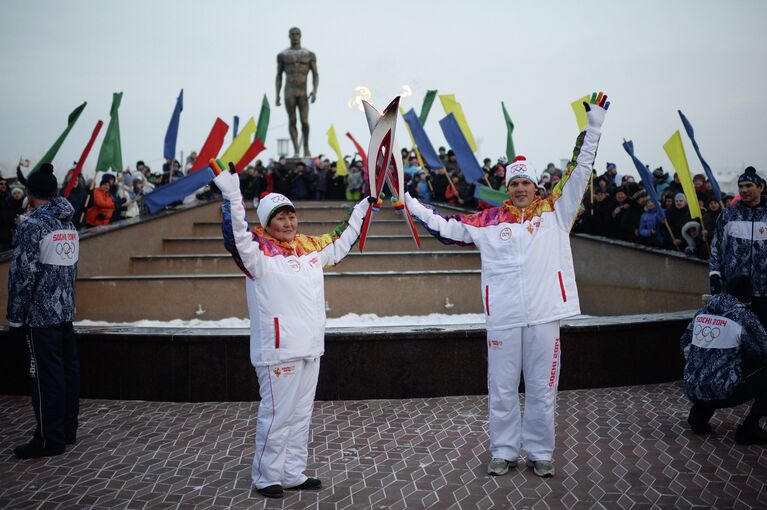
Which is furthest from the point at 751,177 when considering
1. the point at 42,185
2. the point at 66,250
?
the point at 42,185

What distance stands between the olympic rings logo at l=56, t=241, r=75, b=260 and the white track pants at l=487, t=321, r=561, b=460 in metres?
3.30

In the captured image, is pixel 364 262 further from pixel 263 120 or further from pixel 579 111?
pixel 263 120

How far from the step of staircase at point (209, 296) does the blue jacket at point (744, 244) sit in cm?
486

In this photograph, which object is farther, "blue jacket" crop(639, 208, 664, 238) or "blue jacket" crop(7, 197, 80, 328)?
"blue jacket" crop(639, 208, 664, 238)

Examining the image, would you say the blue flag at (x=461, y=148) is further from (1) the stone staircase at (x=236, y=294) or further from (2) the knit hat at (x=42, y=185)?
(2) the knit hat at (x=42, y=185)

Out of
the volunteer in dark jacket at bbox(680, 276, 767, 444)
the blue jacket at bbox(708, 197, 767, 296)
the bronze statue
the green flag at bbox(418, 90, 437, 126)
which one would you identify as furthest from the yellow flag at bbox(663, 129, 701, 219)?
the bronze statue

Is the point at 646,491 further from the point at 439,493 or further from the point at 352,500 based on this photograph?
the point at 352,500

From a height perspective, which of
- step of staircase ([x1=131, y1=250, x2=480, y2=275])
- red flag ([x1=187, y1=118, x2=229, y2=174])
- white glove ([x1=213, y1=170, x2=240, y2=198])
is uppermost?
red flag ([x1=187, y1=118, x2=229, y2=174])

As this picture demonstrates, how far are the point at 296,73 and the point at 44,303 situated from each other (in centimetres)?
1423

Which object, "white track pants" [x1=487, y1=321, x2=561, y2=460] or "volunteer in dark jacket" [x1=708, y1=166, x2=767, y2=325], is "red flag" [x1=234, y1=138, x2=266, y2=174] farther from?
"white track pants" [x1=487, y1=321, x2=561, y2=460]

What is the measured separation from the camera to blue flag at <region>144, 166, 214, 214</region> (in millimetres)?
11703

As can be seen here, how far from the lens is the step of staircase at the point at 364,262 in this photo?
39.3 feet

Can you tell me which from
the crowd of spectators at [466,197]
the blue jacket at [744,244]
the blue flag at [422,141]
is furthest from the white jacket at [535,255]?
the blue flag at [422,141]

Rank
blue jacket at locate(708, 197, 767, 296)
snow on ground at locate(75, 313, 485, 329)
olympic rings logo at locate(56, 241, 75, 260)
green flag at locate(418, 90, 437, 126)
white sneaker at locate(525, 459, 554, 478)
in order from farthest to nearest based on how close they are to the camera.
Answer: green flag at locate(418, 90, 437, 126) < snow on ground at locate(75, 313, 485, 329) < blue jacket at locate(708, 197, 767, 296) < olympic rings logo at locate(56, 241, 75, 260) < white sneaker at locate(525, 459, 554, 478)
